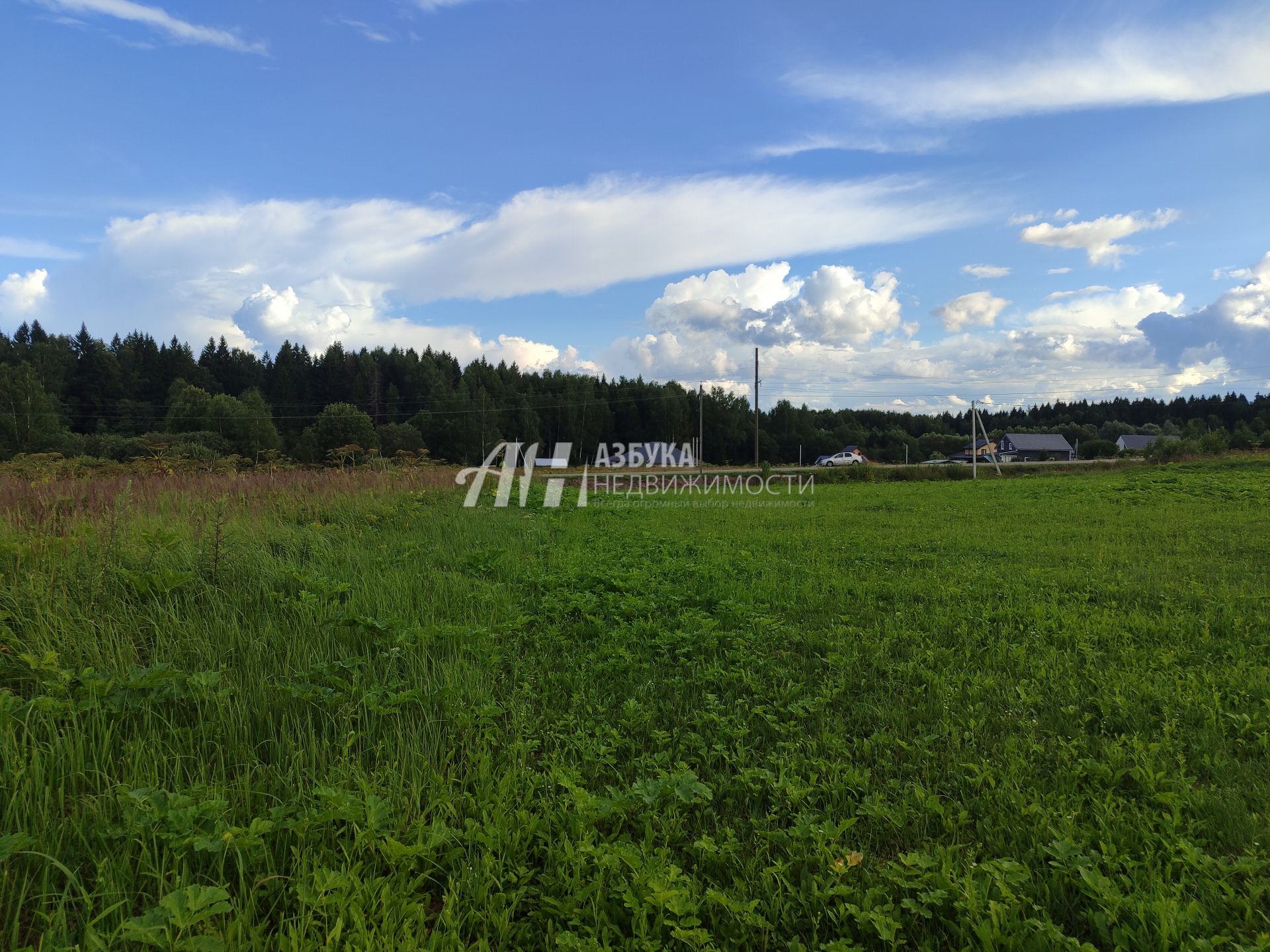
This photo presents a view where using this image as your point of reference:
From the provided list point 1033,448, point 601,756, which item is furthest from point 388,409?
point 1033,448

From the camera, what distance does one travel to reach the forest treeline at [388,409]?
152ft

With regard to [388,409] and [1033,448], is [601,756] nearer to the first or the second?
[388,409]

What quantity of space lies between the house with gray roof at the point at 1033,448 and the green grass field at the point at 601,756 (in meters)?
80.2

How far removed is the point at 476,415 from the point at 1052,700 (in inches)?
2278

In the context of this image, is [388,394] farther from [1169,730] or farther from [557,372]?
[1169,730]

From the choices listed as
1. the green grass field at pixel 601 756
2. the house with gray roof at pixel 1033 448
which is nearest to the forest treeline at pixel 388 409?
the house with gray roof at pixel 1033 448

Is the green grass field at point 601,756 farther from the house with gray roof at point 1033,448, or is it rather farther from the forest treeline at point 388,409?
the house with gray roof at point 1033,448

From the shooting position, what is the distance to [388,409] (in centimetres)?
6172

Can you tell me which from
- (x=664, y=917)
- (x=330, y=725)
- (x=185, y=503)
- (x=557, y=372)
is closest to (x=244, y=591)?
(x=330, y=725)

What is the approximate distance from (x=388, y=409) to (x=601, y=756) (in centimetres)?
6456

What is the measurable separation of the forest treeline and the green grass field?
41.0 meters

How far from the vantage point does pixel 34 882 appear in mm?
1997

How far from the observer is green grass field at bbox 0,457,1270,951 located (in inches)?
79.0

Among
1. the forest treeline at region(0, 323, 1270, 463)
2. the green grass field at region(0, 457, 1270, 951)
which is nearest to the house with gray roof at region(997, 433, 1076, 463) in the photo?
the forest treeline at region(0, 323, 1270, 463)
